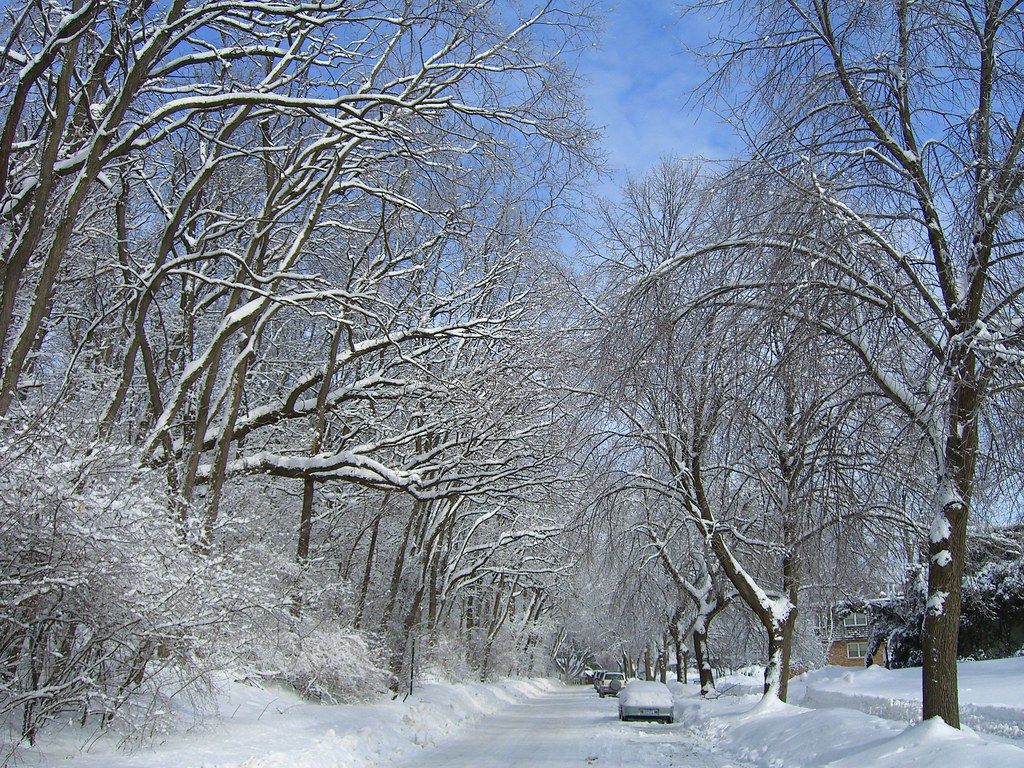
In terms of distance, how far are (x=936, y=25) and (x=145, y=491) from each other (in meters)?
9.56

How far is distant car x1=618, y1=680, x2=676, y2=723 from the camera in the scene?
24562 millimetres

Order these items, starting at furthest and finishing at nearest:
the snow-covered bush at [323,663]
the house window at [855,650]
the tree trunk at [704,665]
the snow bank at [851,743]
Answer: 1. the house window at [855,650]
2. the tree trunk at [704,665]
3. the snow-covered bush at [323,663]
4. the snow bank at [851,743]

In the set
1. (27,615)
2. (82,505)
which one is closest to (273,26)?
(82,505)

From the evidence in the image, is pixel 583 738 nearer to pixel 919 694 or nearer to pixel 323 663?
pixel 323 663

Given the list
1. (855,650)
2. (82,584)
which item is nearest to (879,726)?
(82,584)

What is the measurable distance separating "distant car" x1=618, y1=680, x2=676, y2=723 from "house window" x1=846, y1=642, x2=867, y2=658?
44274 millimetres

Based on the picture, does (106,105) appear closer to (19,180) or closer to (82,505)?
(19,180)

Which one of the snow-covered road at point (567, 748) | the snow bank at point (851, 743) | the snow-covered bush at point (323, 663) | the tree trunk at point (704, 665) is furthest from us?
the tree trunk at point (704, 665)

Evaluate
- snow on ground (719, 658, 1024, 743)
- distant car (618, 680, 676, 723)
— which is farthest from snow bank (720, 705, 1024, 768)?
distant car (618, 680, 676, 723)

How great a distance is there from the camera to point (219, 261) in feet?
59.6

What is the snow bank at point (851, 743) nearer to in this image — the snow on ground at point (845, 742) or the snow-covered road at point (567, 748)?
the snow on ground at point (845, 742)

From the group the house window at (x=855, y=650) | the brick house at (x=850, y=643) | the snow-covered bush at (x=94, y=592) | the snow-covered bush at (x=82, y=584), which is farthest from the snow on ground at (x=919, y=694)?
the house window at (x=855, y=650)

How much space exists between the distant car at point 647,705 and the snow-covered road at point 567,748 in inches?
15.9

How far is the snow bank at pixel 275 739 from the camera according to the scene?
820 cm
